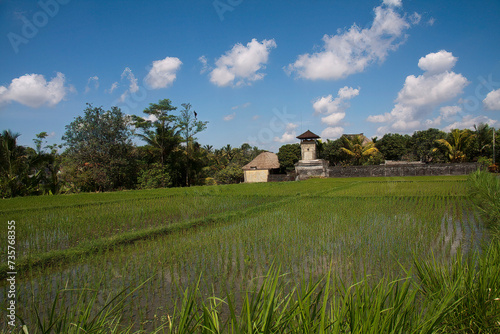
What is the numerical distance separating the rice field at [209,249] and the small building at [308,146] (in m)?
20.4

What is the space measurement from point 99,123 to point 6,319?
18.2 m

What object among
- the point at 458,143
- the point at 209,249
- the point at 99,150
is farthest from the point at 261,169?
the point at 209,249

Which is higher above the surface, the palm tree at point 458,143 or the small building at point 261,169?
the palm tree at point 458,143

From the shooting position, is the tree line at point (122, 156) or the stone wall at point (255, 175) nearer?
the tree line at point (122, 156)

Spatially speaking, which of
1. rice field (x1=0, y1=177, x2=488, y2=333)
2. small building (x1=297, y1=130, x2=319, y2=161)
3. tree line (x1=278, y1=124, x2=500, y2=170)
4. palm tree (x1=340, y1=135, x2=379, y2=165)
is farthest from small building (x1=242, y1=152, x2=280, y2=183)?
rice field (x1=0, y1=177, x2=488, y2=333)

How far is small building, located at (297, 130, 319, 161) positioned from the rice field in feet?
67.0

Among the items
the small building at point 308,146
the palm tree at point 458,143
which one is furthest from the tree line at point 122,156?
the small building at point 308,146

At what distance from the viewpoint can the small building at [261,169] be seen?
98.3 feet

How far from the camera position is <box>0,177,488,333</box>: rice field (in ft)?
9.11

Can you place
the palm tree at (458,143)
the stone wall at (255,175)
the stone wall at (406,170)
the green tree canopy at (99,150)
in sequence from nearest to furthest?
the green tree canopy at (99,150) < the stone wall at (406,170) < the palm tree at (458,143) < the stone wall at (255,175)

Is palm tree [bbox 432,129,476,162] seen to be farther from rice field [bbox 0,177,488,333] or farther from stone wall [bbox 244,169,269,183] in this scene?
rice field [bbox 0,177,488,333]

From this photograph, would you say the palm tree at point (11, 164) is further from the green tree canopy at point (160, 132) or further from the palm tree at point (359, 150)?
the palm tree at point (359, 150)

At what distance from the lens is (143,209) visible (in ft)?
27.0

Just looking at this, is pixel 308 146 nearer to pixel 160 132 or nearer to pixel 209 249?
pixel 160 132
